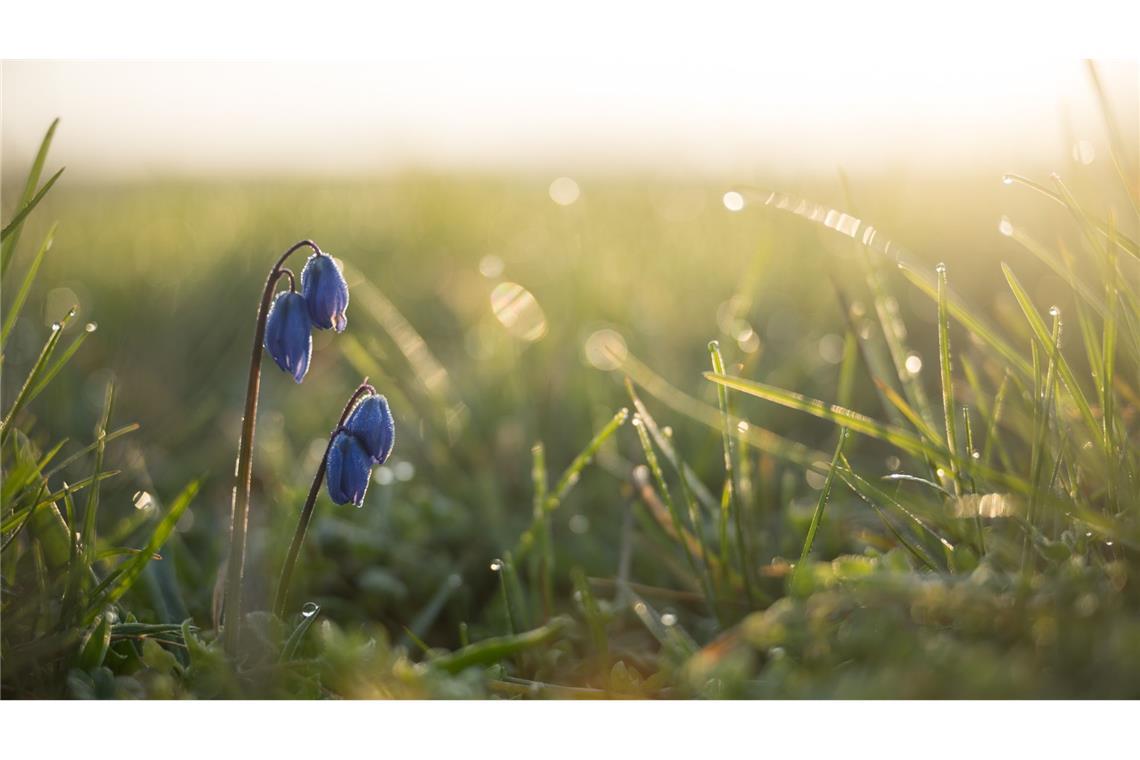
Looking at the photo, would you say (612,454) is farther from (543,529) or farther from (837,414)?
(837,414)

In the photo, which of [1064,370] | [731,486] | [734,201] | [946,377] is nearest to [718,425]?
[731,486]

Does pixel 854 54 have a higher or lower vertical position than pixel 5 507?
higher

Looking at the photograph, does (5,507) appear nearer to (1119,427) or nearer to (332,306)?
(332,306)

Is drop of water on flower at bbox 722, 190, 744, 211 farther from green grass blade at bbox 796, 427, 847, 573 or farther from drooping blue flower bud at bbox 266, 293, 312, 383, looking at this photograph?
drooping blue flower bud at bbox 266, 293, 312, 383

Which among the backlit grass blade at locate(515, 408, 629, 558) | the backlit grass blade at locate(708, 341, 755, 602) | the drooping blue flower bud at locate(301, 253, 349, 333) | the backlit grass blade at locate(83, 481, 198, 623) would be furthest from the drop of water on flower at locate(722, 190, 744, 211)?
the backlit grass blade at locate(83, 481, 198, 623)

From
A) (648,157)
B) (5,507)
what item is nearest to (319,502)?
(5,507)
